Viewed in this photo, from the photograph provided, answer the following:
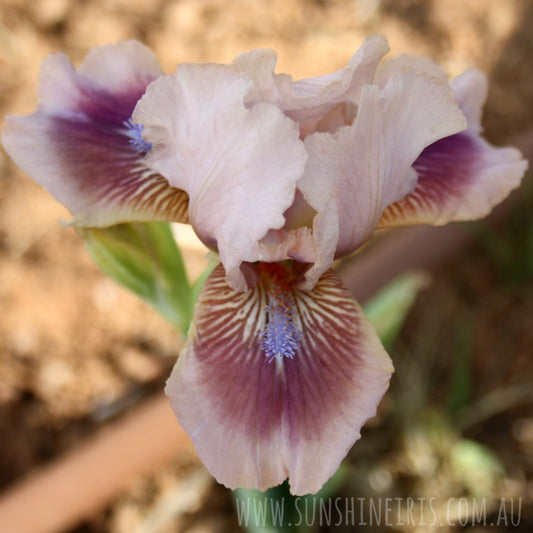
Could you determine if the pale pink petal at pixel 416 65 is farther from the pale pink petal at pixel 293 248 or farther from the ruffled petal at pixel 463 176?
the pale pink petal at pixel 293 248

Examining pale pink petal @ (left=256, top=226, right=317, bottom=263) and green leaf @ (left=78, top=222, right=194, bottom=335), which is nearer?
pale pink petal @ (left=256, top=226, right=317, bottom=263)

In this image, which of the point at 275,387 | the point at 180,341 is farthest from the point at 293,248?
the point at 180,341

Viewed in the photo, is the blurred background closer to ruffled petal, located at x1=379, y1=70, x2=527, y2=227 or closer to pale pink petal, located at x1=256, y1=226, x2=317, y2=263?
ruffled petal, located at x1=379, y1=70, x2=527, y2=227

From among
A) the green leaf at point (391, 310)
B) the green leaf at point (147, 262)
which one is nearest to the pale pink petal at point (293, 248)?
the green leaf at point (147, 262)

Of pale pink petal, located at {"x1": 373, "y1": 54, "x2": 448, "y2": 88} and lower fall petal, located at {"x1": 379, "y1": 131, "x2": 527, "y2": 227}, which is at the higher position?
pale pink petal, located at {"x1": 373, "y1": 54, "x2": 448, "y2": 88}

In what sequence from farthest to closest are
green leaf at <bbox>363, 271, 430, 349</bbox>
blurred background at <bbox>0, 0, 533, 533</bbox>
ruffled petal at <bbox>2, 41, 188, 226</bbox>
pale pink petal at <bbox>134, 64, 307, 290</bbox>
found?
blurred background at <bbox>0, 0, 533, 533</bbox>
green leaf at <bbox>363, 271, 430, 349</bbox>
ruffled petal at <bbox>2, 41, 188, 226</bbox>
pale pink petal at <bbox>134, 64, 307, 290</bbox>

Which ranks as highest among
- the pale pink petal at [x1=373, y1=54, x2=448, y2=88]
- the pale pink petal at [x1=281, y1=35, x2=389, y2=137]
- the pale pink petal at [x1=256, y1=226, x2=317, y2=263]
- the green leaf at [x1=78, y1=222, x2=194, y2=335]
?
the pale pink petal at [x1=373, y1=54, x2=448, y2=88]

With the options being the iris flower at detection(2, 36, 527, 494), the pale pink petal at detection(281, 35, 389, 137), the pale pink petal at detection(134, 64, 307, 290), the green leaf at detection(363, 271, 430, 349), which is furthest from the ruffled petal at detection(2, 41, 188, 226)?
the green leaf at detection(363, 271, 430, 349)
